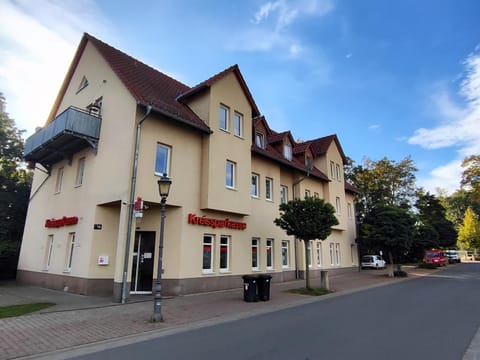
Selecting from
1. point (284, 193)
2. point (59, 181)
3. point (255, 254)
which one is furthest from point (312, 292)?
point (59, 181)

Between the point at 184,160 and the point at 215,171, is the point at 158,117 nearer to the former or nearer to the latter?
the point at 184,160

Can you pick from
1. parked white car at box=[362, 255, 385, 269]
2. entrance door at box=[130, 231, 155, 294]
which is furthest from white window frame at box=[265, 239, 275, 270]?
parked white car at box=[362, 255, 385, 269]

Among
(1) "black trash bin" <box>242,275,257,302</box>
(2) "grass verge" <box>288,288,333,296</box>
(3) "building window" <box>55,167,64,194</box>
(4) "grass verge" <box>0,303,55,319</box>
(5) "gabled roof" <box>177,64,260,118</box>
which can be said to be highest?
(5) "gabled roof" <box>177,64,260,118</box>

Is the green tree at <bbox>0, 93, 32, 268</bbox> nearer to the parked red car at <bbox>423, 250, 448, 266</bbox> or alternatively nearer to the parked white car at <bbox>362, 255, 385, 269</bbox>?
the parked white car at <bbox>362, 255, 385, 269</bbox>

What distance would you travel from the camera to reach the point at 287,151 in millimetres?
23094

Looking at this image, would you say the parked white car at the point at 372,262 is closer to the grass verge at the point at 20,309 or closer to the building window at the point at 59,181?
the building window at the point at 59,181

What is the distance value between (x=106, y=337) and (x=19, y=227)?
65.7 feet

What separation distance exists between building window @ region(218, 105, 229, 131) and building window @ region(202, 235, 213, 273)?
5.95 metres

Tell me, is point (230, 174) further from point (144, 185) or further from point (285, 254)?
point (285, 254)

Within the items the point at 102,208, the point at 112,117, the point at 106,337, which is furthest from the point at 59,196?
the point at 106,337

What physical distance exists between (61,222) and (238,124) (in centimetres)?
1081

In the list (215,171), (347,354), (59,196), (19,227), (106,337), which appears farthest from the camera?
(19,227)

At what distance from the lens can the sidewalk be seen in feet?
22.4

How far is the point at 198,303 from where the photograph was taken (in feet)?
38.8
